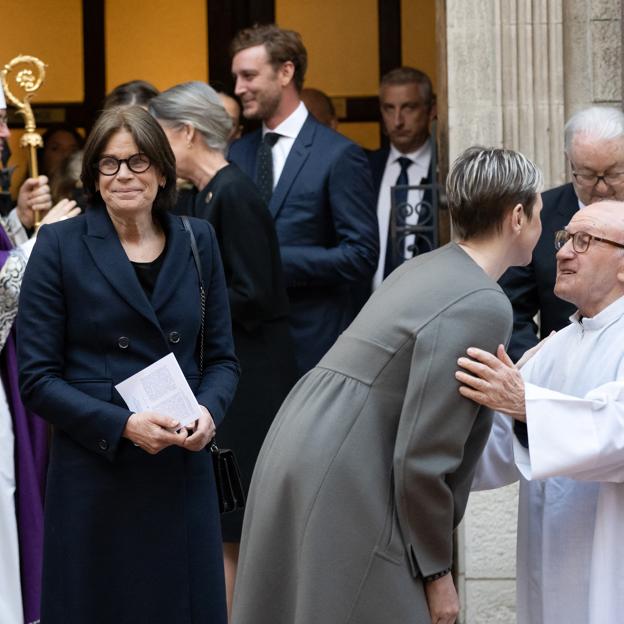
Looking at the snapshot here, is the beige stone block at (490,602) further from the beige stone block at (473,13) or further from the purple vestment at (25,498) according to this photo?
the beige stone block at (473,13)

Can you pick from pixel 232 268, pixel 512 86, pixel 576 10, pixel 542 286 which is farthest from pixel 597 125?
pixel 232 268

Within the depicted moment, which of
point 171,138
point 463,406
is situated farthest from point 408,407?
point 171,138

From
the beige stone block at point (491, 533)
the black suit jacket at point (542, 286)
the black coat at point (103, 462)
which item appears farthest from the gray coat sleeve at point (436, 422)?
the beige stone block at point (491, 533)

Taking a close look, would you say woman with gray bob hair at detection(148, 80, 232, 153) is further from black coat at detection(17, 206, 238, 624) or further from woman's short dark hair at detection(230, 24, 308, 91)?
black coat at detection(17, 206, 238, 624)

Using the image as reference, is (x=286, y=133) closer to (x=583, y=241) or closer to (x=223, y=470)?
(x=223, y=470)

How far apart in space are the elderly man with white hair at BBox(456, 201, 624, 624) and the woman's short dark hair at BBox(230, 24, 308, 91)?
2793mm

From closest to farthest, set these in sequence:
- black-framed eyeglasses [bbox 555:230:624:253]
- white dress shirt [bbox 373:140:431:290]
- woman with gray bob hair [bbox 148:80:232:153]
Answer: black-framed eyeglasses [bbox 555:230:624:253] < woman with gray bob hair [bbox 148:80:232:153] < white dress shirt [bbox 373:140:431:290]

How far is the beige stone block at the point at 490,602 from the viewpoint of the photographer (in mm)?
6562

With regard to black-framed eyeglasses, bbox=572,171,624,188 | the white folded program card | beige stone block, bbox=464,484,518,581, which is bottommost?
beige stone block, bbox=464,484,518,581

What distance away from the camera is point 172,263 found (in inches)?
191

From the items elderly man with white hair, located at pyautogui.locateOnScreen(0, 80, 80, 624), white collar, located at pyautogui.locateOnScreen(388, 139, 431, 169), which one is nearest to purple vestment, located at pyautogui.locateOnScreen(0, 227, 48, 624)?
elderly man with white hair, located at pyautogui.locateOnScreen(0, 80, 80, 624)

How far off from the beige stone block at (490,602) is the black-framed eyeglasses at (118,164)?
2.54 meters

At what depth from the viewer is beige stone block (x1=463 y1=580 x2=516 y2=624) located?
6.56m

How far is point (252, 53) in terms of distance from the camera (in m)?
7.07
